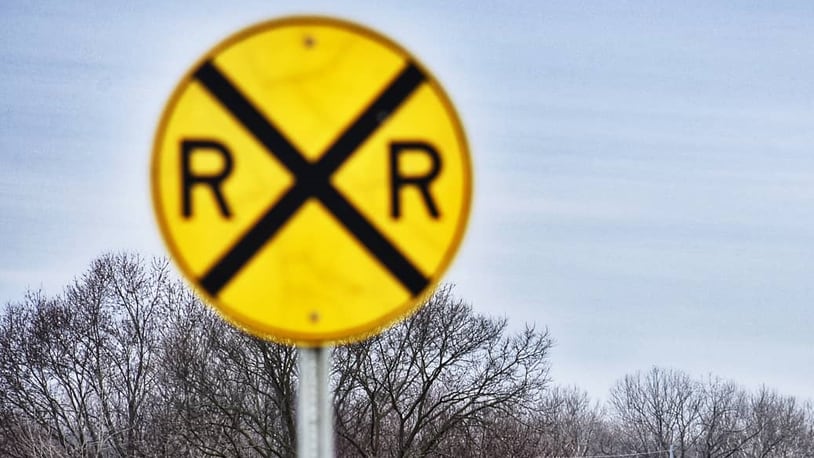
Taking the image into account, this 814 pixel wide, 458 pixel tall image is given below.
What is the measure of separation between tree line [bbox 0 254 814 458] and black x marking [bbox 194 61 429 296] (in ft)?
112

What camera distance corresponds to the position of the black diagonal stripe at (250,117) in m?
2.36

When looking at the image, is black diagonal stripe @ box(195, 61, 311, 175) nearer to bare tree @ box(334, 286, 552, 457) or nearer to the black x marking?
the black x marking

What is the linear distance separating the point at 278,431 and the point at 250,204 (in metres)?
35.7

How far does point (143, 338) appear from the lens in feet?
164

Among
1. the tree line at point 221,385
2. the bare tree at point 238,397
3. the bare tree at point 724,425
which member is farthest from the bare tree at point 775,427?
the bare tree at point 238,397

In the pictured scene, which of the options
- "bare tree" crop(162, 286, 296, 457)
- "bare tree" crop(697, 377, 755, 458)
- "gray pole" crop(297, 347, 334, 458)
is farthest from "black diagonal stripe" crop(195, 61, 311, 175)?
"bare tree" crop(697, 377, 755, 458)

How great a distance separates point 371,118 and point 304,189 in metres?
0.21

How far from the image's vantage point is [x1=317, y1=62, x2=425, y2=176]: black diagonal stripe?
237 cm

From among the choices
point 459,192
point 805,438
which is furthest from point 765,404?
point 459,192

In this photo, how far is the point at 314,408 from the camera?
2422mm

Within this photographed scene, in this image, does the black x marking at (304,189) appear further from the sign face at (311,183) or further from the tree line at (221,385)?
the tree line at (221,385)

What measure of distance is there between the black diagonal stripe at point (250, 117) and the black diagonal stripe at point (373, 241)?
3.5 inches

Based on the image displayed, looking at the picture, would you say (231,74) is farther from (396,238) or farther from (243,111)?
(396,238)

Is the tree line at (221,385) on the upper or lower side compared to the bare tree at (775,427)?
lower
